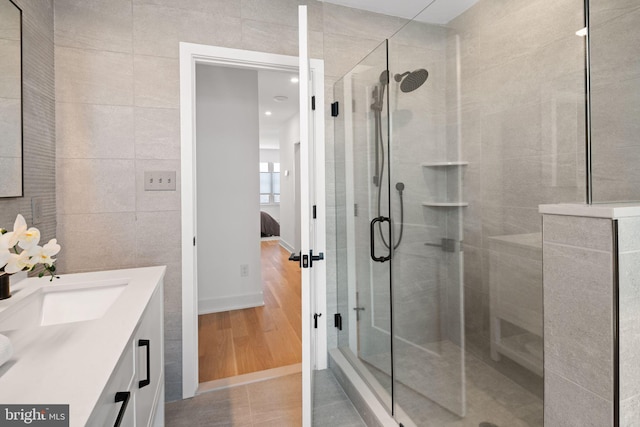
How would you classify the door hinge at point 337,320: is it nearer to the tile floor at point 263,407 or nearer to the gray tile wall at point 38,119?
the tile floor at point 263,407

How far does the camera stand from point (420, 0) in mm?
2156

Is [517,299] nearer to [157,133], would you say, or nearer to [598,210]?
[598,210]

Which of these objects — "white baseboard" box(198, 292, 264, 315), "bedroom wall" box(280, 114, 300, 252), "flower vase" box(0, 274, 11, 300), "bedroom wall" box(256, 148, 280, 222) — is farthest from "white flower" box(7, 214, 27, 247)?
"bedroom wall" box(256, 148, 280, 222)

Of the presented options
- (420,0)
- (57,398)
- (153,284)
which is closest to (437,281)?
(153,284)

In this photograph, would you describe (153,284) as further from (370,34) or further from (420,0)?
(420,0)

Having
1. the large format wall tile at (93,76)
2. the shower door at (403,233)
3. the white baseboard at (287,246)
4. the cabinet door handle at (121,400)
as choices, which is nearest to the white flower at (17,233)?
the cabinet door handle at (121,400)

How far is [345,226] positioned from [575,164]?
4.39 ft

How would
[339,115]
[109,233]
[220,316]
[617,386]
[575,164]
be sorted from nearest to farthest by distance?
1. [617,386]
2. [575,164]
3. [109,233]
4. [339,115]
5. [220,316]

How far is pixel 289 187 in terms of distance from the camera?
629 centimetres

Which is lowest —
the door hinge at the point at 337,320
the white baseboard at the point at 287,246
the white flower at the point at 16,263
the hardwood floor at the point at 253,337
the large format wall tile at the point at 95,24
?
the hardwood floor at the point at 253,337

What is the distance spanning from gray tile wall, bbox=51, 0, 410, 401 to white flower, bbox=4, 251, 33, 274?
0.94m

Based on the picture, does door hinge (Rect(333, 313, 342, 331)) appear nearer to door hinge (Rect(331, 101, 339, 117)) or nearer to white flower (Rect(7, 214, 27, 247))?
door hinge (Rect(331, 101, 339, 117))

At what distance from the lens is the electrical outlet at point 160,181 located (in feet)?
5.90

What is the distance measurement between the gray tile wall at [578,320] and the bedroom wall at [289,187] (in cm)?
487
